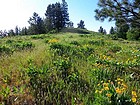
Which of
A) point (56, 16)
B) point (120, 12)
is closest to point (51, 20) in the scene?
point (56, 16)

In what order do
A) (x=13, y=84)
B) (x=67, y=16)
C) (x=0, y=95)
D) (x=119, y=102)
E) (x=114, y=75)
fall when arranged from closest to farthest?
1. (x=119, y=102)
2. (x=0, y=95)
3. (x=13, y=84)
4. (x=114, y=75)
5. (x=67, y=16)

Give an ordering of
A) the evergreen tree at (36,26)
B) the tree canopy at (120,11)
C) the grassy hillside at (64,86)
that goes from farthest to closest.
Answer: the evergreen tree at (36,26)
the tree canopy at (120,11)
the grassy hillside at (64,86)

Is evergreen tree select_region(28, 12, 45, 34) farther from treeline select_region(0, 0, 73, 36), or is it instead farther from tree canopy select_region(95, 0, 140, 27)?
tree canopy select_region(95, 0, 140, 27)

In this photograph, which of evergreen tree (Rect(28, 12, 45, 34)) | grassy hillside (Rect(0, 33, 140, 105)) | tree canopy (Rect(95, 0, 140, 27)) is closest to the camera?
grassy hillside (Rect(0, 33, 140, 105))

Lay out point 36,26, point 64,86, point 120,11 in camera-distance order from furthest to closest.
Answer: point 36,26 < point 120,11 < point 64,86

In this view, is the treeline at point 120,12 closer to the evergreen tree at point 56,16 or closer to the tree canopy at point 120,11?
the tree canopy at point 120,11

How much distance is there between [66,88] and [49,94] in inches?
17.2

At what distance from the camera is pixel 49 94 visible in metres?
4.20

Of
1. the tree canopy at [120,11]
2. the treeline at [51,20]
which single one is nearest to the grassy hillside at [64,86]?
the tree canopy at [120,11]

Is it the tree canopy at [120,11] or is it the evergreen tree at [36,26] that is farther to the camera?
the evergreen tree at [36,26]

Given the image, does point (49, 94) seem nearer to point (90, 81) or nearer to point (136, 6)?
point (90, 81)

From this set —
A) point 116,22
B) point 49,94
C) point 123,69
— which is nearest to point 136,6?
point 116,22

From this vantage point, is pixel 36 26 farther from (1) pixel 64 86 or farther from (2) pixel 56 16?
(1) pixel 64 86

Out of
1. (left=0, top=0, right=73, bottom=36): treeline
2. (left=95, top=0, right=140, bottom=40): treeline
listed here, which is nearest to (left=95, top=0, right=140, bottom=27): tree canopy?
(left=95, top=0, right=140, bottom=40): treeline
